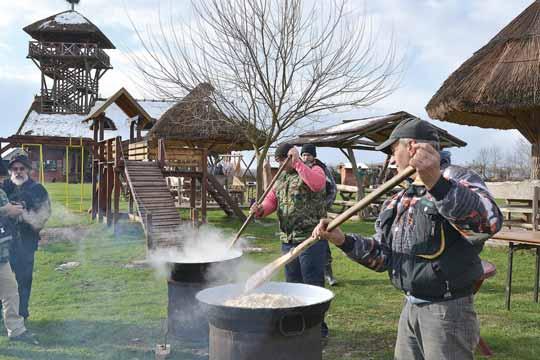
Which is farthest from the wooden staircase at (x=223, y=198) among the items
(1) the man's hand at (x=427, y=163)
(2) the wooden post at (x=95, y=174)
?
(1) the man's hand at (x=427, y=163)

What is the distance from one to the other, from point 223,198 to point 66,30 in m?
32.3

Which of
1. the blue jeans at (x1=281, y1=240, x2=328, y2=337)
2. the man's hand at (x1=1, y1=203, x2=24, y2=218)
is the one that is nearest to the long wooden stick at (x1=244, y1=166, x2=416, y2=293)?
the blue jeans at (x1=281, y1=240, x2=328, y2=337)

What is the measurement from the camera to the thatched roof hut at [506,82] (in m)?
9.33

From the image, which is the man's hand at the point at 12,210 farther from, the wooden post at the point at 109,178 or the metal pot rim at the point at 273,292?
the wooden post at the point at 109,178

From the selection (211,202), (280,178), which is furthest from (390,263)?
(211,202)

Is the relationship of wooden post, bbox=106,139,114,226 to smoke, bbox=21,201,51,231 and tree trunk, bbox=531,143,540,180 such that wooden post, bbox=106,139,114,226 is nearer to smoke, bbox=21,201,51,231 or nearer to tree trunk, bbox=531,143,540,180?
smoke, bbox=21,201,51,231

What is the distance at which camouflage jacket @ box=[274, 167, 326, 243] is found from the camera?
14.1 feet

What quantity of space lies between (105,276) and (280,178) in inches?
168

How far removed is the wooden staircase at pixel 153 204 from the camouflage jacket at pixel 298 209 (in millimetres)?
4684

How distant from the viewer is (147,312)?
18.5 ft

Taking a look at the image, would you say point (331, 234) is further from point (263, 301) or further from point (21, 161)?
point (21, 161)

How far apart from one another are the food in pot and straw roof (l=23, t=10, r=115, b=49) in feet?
139

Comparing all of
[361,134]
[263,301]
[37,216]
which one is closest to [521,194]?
[361,134]

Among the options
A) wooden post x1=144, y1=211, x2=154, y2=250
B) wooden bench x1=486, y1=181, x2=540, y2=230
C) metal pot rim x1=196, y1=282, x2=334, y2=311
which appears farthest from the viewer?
wooden post x1=144, y1=211, x2=154, y2=250
